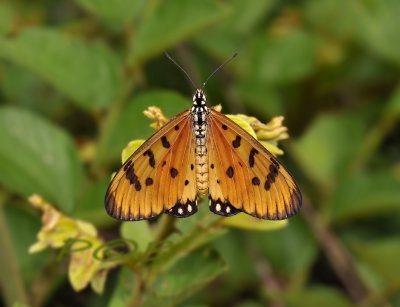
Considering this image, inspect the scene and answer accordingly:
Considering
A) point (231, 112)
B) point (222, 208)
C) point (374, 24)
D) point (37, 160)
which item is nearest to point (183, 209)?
point (222, 208)

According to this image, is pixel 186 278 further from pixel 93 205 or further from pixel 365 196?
pixel 365 196

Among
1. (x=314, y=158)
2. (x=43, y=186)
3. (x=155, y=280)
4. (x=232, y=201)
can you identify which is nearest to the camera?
(x=232, y=201)

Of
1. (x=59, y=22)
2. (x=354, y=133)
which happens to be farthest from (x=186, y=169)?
(x=59, y=22)

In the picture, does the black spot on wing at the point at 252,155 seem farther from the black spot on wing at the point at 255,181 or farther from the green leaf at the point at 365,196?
the green leaf at the point at 365,196

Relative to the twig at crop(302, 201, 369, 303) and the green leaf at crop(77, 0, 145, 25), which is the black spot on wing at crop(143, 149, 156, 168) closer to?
the green leaf at crop(77, 0, 145, 25)

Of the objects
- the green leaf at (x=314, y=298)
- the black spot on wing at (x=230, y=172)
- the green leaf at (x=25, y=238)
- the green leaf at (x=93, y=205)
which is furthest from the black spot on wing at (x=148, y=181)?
the green leaf at (x=314, y=298)

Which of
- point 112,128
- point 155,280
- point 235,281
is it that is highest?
point 112,128

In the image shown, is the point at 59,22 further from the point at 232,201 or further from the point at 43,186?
the point at 232,201
